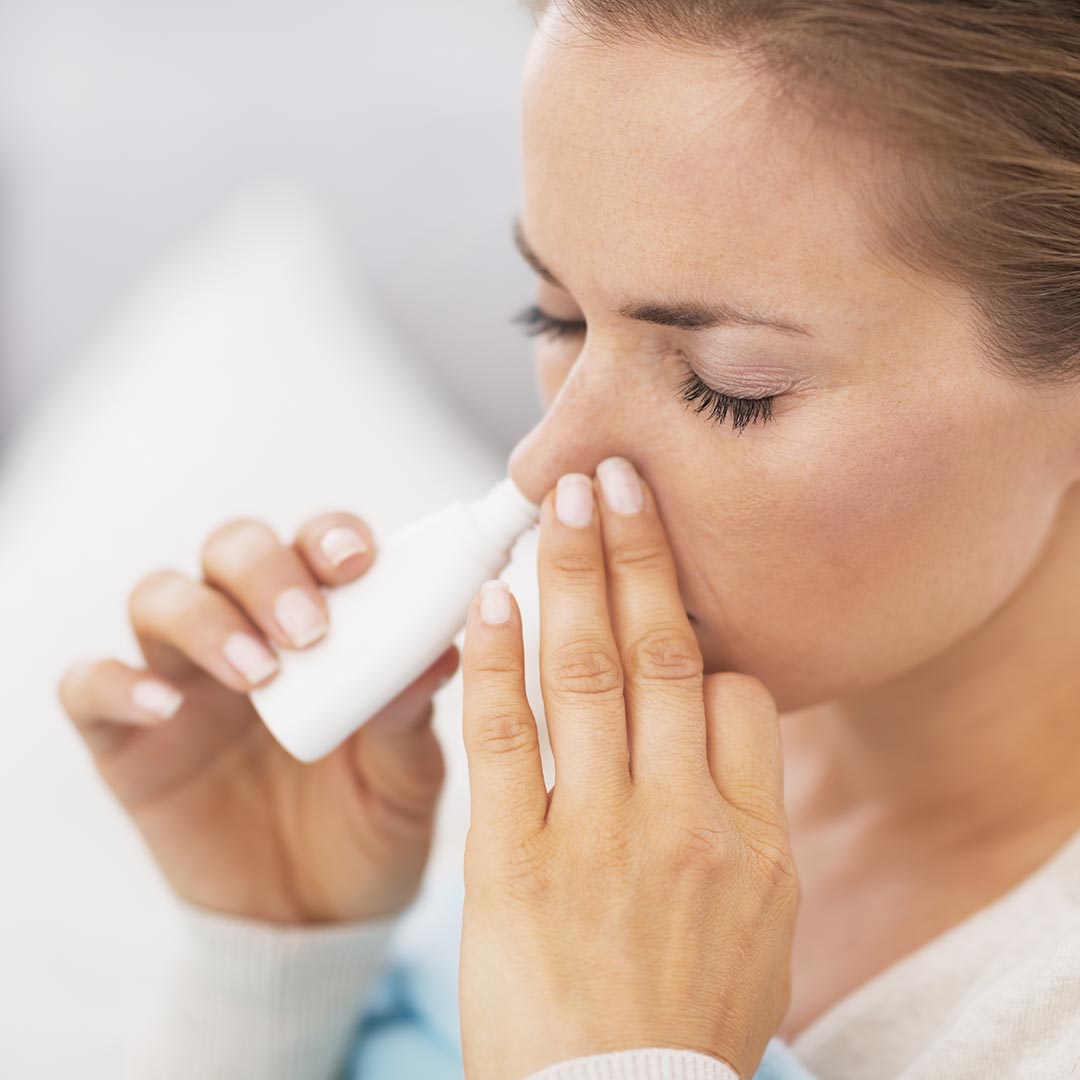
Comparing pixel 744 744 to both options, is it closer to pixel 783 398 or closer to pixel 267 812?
pixel 783 398

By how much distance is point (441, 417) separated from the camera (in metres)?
1.95

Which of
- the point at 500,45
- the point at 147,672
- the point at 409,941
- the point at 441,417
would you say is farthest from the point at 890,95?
the point at 500,45

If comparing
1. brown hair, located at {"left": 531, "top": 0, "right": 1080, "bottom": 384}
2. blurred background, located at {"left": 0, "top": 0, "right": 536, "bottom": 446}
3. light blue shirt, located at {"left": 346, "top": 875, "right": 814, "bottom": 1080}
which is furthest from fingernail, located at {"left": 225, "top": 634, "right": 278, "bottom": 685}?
blurred background, located at {"left": 0, "top": 0, "right": 536, "bottom": 446}

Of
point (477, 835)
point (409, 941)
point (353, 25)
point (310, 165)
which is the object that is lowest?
point (409, 941)

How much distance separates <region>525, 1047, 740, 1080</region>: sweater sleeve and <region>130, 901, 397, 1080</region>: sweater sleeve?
544mm

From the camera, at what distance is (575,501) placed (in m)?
0.86

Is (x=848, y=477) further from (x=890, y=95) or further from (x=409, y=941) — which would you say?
(x=409, y=941)

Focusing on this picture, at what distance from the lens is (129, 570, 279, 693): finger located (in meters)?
0.97

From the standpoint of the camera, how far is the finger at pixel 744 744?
83cm

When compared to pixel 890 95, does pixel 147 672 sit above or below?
below

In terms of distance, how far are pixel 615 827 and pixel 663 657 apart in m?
0.12

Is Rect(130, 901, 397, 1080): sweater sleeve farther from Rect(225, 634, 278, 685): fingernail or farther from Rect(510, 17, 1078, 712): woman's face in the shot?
Rect(510, 17, 1078, 712): woman's face

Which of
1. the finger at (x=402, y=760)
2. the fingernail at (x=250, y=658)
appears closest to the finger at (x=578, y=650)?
the fingernail at (x=250, y=658)

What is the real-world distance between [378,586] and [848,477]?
1.08 feet
